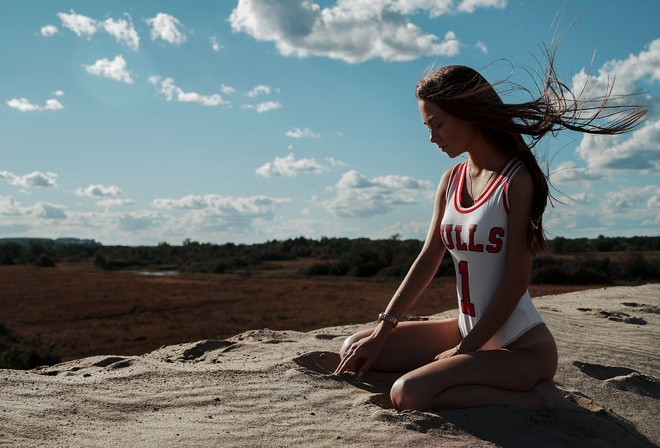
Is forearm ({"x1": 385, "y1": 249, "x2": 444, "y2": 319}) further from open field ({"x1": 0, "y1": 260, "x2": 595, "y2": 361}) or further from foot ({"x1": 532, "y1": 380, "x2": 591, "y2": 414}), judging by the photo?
open field ({"x1": 0, "y1": 260, "x2": 595, "y2": 361})

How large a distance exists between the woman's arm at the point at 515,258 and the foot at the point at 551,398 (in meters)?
0.43

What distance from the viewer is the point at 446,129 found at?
3275 mm

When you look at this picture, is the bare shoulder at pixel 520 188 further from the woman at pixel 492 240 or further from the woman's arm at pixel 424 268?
the woman's arm at pixel 424 268

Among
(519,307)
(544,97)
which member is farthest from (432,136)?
(519,307)

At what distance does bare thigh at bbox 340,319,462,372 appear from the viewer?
12.0 feet

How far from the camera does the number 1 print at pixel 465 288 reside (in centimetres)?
333

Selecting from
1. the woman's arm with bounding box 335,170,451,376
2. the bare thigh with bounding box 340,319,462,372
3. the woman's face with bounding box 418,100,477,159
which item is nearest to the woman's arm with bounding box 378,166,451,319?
the woman's arm with bounding box 335,170,451,376

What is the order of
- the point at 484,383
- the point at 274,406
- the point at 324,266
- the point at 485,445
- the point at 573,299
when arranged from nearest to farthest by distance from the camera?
the point at 485,445
the point at 484,383
the point at 274,406
the point at 573,299
the point at 324,266

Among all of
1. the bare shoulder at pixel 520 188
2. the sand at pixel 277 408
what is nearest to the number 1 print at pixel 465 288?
the bare shoulder at pixel 520 188

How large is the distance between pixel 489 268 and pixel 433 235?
A: 52 cm

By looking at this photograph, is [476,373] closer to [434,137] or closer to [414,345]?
[414,345]

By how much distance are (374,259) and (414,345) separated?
26.5m

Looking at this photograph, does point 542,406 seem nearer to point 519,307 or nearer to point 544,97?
point 519,307

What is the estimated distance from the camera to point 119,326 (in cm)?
1443
